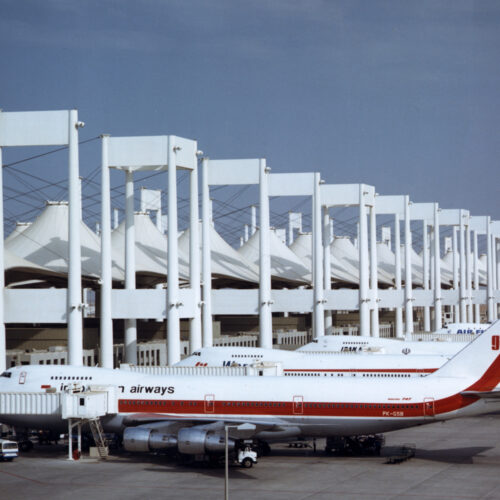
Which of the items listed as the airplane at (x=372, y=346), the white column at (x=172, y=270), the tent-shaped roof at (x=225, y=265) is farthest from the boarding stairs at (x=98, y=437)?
the tent-shaped roof at (x=225, y=265)

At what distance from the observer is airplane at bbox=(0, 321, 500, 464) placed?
54469 millimetres

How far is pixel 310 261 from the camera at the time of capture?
179 meters

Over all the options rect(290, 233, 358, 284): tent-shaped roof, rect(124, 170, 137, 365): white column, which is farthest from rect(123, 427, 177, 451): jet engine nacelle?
rect(290, 233, 358, 284): tent-shaped roof

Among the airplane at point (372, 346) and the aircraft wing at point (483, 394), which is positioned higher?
the aircraft wing at point (483, 394)

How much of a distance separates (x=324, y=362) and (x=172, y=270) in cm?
1567

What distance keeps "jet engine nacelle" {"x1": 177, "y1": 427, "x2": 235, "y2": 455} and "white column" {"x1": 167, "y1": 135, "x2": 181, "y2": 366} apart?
31.2 metres

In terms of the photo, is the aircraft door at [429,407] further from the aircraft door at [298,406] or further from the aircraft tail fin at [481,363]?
the aircraft door at [298,406]

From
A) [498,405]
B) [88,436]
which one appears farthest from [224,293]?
[498,405]

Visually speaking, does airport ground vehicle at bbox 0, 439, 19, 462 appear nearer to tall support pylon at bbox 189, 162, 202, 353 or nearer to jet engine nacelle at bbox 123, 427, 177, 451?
jet engine nacelle at bbox 123, 427, 177, 451

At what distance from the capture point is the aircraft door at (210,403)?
56938 mm

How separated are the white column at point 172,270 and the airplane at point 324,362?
6.30 feet

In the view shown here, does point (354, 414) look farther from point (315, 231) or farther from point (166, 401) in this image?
point (315, 231)

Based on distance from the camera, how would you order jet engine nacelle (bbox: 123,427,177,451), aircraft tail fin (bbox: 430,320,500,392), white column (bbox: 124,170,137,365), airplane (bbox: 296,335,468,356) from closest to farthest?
jet engine nacelle (bbox: 123,427,177,451) < aircraft tail fin (bbox: 430,320,500,392) < white column (bbox: 124,170,137,365) < airplane (bbox: 296,335,468,356)

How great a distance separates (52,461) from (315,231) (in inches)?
2547
